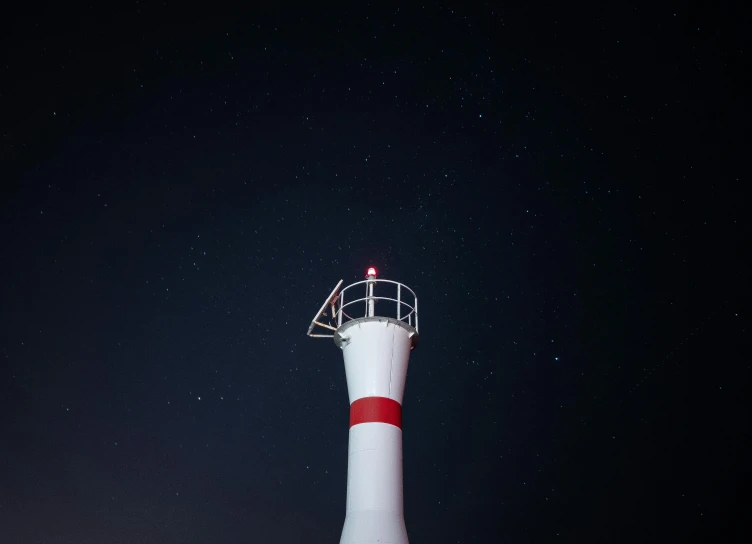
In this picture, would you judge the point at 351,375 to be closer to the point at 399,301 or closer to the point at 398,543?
the point at 399,301

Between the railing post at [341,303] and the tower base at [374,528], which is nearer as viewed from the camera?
A: the tower base at [374,528]

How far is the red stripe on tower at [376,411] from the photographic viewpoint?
10.5 meters

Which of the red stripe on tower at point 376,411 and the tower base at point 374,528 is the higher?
the red stripe on tower at point 376,411

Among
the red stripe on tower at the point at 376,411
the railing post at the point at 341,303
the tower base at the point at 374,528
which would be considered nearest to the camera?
the tower base at the point at 374,528

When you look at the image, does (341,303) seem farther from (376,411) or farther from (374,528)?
(374,528)

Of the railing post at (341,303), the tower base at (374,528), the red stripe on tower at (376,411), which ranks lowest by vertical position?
the tower base at (374,528)

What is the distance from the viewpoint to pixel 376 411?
1048 centimetres

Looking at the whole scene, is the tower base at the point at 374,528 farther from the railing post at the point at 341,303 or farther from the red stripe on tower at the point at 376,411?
the railing post at the point at 341,303

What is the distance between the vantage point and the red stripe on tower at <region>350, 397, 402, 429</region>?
10453 millimetres

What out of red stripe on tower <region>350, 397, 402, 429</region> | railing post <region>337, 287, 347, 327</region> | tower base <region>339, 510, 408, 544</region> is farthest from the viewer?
railing post <region>337, 287, 347, 327</region>

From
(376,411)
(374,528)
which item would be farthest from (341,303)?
(374,528)

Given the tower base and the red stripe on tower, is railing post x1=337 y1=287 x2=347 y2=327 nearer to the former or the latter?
the red stripe on tower

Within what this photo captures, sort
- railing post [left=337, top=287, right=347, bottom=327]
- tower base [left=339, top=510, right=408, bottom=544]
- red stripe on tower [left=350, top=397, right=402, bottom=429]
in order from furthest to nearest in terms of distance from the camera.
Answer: railing post [left=337, top=287, right=347, bottom=327], red stripe on tower [left=350, top=397, right=402, bottom=429], tower base [left=339, top=510, right=408, bottom=544]

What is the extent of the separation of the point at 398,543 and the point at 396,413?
1.92m
